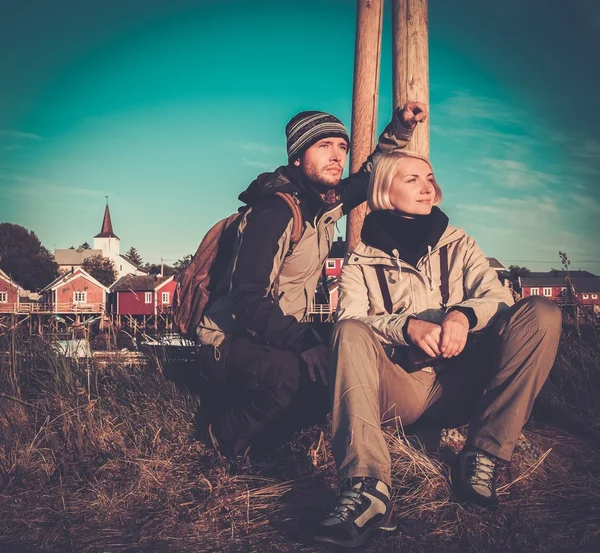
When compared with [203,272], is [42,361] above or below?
below

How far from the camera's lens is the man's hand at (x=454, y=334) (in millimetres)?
2526

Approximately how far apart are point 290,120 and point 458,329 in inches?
73.9

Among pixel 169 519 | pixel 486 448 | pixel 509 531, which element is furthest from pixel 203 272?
pixel 509 531

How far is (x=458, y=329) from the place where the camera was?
2.53 meters

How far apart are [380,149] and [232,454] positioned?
6.97 feet

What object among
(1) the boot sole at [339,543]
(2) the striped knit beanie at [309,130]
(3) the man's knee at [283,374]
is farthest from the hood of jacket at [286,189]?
(1) the boot sole at [339,543]

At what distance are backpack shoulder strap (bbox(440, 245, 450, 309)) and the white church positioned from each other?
101 meters

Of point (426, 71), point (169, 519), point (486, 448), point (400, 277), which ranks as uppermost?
point (426, 71)

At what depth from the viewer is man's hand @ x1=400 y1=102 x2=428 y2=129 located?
353cm

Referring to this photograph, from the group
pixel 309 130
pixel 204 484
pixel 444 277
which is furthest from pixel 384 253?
pixel 204 484

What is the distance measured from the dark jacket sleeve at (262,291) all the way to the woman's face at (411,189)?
63 cm

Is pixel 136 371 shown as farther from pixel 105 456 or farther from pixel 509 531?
pixel 509 531

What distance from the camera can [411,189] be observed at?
10.2ft

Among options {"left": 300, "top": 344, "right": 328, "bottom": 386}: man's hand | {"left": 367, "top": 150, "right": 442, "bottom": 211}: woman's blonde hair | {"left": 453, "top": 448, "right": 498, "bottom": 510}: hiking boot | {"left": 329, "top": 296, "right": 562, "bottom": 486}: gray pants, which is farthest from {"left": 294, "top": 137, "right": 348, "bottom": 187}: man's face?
{"left": 453, "top": 448, "right": 498, "bottom": 510}: hiking boot
